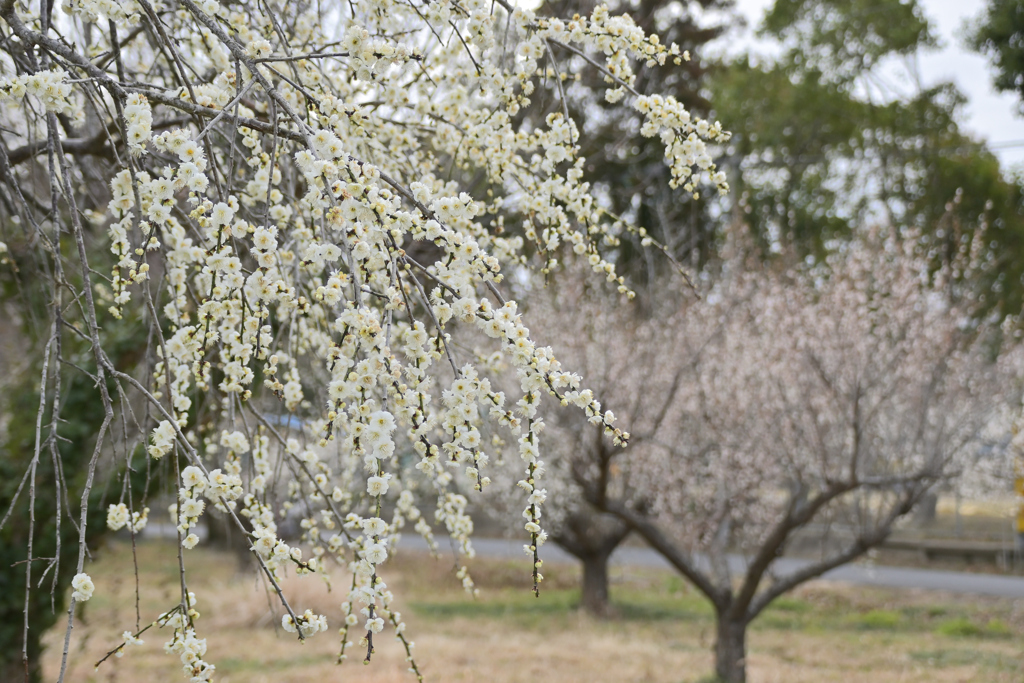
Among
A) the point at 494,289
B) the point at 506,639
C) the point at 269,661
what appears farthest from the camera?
the point at 506,639

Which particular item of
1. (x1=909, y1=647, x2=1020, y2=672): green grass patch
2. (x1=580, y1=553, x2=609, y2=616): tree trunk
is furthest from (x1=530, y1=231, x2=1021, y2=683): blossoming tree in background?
(x1=909, y1=647, x2=1020, y2=672): green grass patch

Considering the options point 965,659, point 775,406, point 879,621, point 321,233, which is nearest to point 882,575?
point 879,621

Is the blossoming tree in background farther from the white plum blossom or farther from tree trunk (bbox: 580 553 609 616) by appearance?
the white plum blossom

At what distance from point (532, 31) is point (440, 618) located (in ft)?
25.0

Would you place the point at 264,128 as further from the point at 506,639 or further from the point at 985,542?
the point at 985,542

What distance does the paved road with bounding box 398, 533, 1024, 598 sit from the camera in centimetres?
1073

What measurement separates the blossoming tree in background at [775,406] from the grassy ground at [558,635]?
96cm

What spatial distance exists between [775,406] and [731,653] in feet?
7.12

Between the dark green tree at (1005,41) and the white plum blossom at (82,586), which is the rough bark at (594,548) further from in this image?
the dark green tree at (1005,41)

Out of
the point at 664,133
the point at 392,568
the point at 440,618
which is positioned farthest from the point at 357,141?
the point at 392,568

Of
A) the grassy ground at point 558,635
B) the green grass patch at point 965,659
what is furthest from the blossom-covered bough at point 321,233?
the green grass patch at point 965,659

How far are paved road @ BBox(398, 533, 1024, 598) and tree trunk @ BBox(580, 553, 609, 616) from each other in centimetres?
254

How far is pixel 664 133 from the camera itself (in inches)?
86.4

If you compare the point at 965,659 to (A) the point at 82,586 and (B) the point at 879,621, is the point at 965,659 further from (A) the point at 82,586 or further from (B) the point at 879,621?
(A) the point at 82,586
